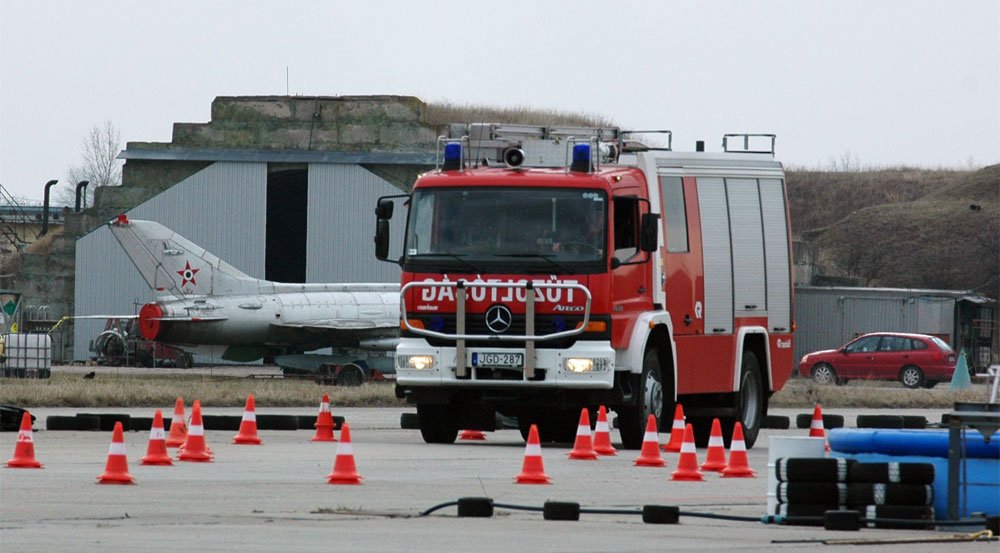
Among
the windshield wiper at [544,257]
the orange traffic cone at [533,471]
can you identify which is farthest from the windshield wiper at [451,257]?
the orange traffic cone at [533,471]

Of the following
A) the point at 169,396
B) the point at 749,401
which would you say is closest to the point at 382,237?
the point at 749,401

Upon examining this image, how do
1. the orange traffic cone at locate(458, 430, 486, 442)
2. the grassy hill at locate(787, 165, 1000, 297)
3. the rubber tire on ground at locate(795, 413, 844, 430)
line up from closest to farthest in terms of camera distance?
the orange traffic cone at locate(458, 430, 486, 442)
the rubber tire on ground at locate(795, 413, 844, 430)
the grassy hill at locate(787, 165, 1000, 297)

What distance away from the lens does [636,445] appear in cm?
1886

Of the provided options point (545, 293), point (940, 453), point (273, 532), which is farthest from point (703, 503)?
point (545, 293)

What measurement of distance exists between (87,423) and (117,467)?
333 inches

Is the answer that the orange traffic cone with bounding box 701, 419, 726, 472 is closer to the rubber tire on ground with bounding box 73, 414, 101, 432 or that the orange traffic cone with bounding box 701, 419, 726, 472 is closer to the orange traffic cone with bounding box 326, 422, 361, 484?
the orange traffic cone with bounding box 326, 422, 361, 484

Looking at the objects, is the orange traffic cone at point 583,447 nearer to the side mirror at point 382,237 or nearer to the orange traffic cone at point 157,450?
the side mirror at point 382,237

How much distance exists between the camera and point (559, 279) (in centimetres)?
1775

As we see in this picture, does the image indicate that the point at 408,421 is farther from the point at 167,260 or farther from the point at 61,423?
the point at 167,260

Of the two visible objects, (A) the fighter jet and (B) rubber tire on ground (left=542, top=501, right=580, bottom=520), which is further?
(A) the fighter jet

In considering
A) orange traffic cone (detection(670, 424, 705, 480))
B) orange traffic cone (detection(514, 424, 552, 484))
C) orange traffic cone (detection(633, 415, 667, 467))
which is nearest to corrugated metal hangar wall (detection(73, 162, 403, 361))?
orange traffic cone (detection(633, 415, 667, 467))

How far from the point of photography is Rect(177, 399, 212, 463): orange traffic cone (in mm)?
15820

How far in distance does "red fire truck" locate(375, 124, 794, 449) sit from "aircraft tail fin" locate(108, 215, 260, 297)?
2970 cm

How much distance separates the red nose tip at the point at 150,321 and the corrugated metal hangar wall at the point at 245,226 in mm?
11115
